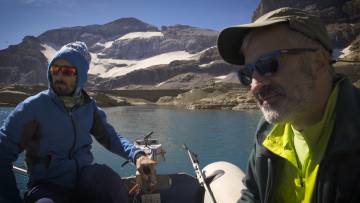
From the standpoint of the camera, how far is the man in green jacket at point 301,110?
5.11 feet

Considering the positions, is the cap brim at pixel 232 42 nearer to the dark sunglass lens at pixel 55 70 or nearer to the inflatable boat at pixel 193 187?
the dark sunglass lens at pixel 55 70

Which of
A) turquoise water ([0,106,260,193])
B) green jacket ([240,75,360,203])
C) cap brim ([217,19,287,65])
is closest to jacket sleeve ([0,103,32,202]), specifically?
cap brim ([217,19,287,65])

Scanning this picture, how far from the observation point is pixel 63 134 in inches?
108

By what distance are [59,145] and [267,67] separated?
5.43ft

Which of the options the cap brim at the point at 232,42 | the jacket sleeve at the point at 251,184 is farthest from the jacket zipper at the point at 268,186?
the cap brim at the point at 232,42

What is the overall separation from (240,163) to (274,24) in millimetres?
15348

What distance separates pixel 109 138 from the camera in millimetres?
3322

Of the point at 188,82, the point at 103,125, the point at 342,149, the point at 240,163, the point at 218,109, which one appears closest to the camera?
the point at 342,149

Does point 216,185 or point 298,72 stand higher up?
point 298,72

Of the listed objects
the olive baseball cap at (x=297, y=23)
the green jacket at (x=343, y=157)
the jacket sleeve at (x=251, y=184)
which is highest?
the olive baseball cap at (x=297, y=23)

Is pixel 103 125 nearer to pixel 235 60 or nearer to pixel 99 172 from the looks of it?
pixel 99 172

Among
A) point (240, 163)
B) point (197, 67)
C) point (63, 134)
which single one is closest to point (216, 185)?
point (63, 134)

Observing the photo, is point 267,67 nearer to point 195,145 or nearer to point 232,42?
point 232,42

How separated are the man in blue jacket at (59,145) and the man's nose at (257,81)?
136 cm
